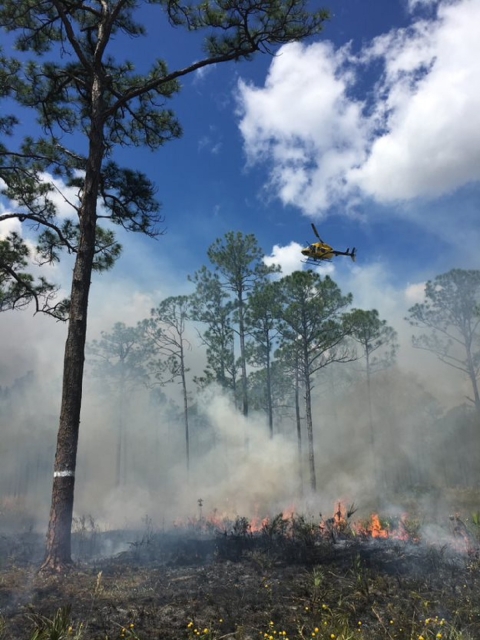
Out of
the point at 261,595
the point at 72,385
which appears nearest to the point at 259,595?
the point at 261,595

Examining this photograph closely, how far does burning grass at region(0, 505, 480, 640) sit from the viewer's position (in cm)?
388

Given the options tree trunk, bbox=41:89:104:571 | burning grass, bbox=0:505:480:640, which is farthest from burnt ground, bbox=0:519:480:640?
tree trunk, bbox=41:89:104:571

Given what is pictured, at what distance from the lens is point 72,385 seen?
7.08 m

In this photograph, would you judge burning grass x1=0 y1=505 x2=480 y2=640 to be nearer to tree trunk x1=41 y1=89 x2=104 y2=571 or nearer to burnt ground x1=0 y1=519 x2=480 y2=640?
burnt ground x1=0 y1=519 x2=480 y2=640

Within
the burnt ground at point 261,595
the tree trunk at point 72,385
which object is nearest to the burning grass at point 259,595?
the burnt ground at point 261,595

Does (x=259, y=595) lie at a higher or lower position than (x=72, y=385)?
lower

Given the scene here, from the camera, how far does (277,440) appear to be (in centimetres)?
2877

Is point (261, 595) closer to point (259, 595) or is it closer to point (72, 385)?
point (259, 595)

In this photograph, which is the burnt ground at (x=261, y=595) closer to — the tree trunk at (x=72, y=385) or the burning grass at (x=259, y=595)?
the burning grass at (x=259, y=595)

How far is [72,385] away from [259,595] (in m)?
4.18

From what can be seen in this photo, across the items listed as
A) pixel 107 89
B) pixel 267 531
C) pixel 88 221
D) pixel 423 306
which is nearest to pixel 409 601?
pixel 267 531

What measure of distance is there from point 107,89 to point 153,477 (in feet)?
106

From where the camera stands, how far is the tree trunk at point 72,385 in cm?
634

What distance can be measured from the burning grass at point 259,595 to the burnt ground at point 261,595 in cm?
1
